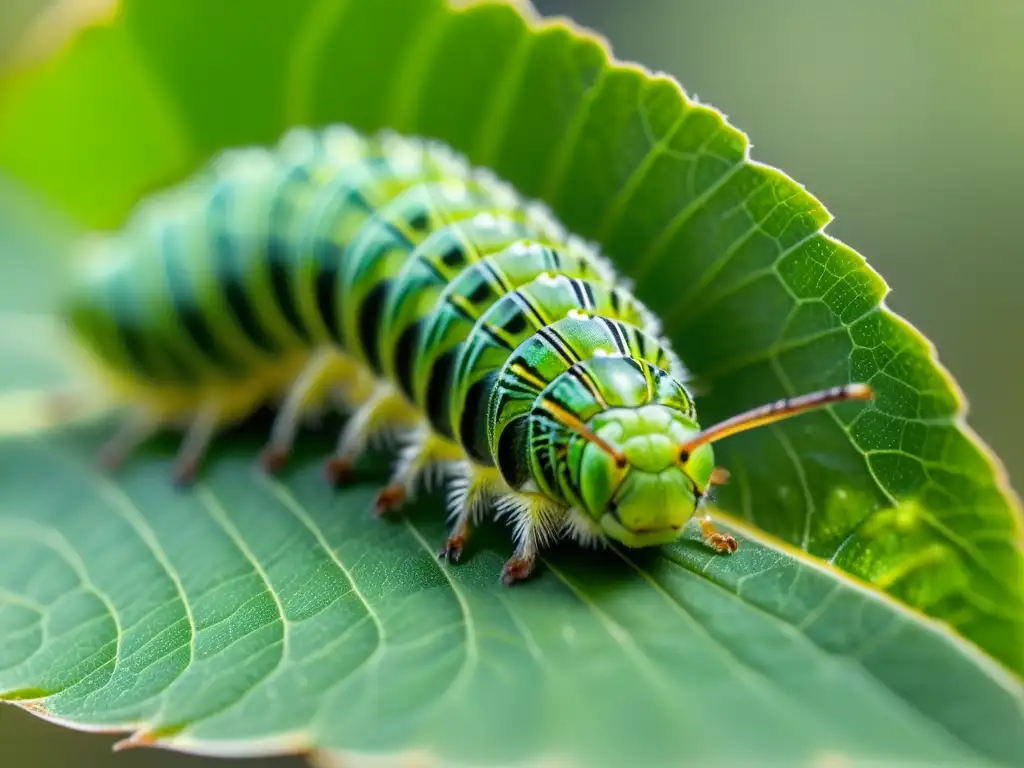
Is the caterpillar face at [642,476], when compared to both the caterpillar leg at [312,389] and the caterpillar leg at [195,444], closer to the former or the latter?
the caterpillar leg at [312,389]

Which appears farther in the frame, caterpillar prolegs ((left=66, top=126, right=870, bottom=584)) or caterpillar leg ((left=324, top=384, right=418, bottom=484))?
caterpillar leg ((left=324, top=384, right=418, bottom=484))

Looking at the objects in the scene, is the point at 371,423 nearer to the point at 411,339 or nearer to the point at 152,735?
the point at 411,339

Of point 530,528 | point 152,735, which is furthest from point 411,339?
point 152,735

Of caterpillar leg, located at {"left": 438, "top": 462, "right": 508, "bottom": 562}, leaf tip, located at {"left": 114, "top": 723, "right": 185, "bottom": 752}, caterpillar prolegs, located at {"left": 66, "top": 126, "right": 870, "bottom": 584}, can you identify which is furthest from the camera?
caterpillar leg, located at {"left": 438, "top": 462, "right": 508, "bottom": 562}

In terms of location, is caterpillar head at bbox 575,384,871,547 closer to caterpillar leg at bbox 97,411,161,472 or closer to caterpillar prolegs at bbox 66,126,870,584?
caterpillar prolegs at bbox 66,126,870,584

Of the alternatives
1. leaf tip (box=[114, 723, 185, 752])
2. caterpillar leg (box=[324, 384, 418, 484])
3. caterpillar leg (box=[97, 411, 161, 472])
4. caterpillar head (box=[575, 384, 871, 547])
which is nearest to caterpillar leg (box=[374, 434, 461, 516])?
caterpillar leg (box=[324, 384, 418, 484])

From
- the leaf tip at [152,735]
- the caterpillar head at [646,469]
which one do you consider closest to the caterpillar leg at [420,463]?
the caterpillar head at [646,469]
